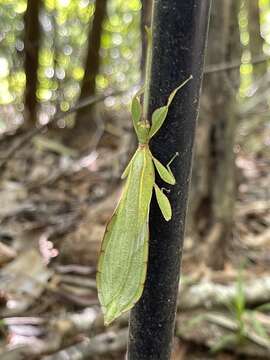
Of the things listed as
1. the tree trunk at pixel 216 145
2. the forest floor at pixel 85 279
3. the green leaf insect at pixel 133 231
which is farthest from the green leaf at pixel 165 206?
the tree trunk at pixel 216 145

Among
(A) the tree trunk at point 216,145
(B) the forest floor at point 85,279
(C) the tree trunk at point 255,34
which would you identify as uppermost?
(C) the tree trunk at point 255,34

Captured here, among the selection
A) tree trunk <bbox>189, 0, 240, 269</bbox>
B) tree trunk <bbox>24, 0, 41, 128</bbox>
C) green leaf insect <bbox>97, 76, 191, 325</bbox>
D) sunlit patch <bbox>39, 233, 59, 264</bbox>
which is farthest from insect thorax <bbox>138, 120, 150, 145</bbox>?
tree trunk <bbox>24, 0, 41, 128</bbox>

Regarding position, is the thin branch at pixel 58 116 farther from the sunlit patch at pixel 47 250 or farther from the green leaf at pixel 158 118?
the green leaf at pixel 158 118

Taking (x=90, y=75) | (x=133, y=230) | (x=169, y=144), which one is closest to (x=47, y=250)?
(x=133, y=230)

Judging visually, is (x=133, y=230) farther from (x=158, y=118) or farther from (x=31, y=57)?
(x=31, y=57)

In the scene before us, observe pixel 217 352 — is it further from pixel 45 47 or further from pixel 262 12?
pixel 262 12

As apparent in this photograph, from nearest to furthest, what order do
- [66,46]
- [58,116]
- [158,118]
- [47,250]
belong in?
[158,118] < [58,116] < [47,250] < [66,46]

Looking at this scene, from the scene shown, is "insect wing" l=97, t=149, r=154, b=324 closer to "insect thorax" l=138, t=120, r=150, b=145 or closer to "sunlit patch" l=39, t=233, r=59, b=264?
"insect thorax" l=138, t=120, r=150, b=145

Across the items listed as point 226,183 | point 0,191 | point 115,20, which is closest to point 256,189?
point 226,183
